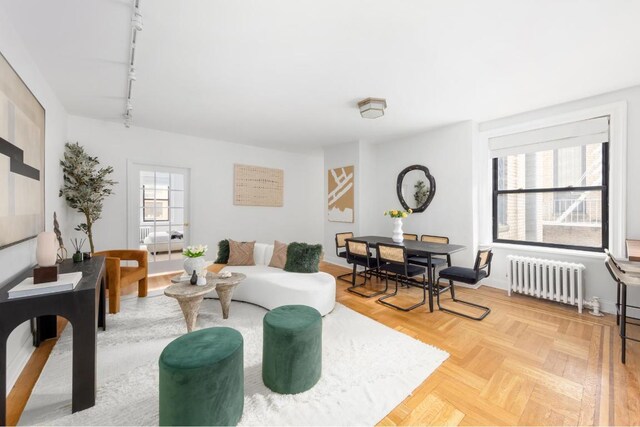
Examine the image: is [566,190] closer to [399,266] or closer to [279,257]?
[399,266]

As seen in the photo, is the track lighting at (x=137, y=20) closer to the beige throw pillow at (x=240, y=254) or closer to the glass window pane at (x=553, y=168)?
the beige throw pillow at (x=240, y=254)

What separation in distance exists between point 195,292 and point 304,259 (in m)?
1.34

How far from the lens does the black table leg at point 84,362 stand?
1569 mm

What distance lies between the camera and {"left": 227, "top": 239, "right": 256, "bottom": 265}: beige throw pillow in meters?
3.64

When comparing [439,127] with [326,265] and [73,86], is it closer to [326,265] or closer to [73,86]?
[326,265]

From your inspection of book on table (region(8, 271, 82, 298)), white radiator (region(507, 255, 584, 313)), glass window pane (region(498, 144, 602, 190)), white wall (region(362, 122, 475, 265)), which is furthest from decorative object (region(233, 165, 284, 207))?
white radiator (region(507, 255, 584, 313))

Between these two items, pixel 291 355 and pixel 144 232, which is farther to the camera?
pixel 144 232

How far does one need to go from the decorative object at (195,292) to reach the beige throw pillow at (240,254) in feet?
2.28

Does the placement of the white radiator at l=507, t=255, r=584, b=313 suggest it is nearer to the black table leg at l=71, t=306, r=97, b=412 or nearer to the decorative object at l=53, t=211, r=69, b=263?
the black table leg at l=71, t=306, r=97, b=412

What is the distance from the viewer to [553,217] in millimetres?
3668

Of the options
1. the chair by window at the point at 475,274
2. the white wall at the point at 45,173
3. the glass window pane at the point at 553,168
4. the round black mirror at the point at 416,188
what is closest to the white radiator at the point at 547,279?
the chair by window at the point at 475,274

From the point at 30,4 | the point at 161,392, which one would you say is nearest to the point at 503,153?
the point at 161,392

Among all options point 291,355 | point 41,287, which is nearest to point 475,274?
point 291,355

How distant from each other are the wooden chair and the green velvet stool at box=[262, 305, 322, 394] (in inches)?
85.2
